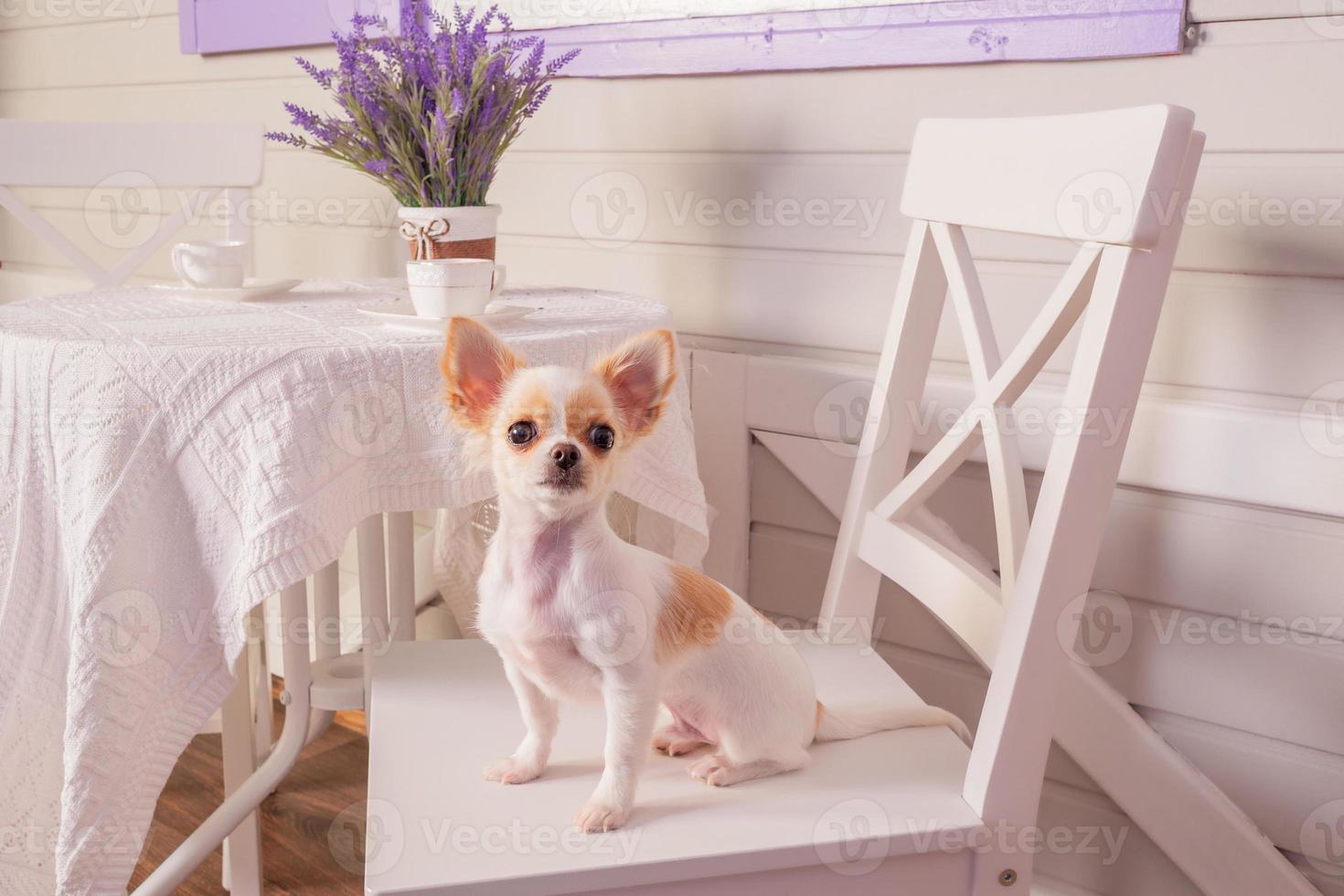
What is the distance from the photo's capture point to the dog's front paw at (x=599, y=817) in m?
0.88

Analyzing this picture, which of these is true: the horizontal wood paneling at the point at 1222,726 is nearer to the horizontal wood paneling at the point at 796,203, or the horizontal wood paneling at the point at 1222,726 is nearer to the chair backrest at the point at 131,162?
the horizontal wood paneling at the point at 796,203

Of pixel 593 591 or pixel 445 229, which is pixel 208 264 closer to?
pixel 445 229

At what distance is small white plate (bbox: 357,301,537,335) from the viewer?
1.23 metres

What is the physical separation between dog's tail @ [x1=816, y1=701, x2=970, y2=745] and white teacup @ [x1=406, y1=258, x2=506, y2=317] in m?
0.59


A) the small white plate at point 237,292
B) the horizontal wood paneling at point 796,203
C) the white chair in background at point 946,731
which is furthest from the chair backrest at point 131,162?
the white chair in background at point 946,731

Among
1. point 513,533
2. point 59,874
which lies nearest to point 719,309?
point 513,533

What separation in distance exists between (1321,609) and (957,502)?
45 centimetres

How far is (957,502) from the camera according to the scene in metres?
1.54

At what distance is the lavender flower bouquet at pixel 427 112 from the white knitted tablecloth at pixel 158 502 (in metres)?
0.33

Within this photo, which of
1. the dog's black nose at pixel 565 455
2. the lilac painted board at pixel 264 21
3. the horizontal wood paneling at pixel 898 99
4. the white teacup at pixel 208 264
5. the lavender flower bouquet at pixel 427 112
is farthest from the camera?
the lilac painted board at pixel 264 21

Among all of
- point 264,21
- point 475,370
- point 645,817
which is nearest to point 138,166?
point 264,21

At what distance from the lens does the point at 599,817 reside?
878 millimetres

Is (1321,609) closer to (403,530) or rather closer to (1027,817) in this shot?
(1027,817)

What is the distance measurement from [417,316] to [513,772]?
554 mm
